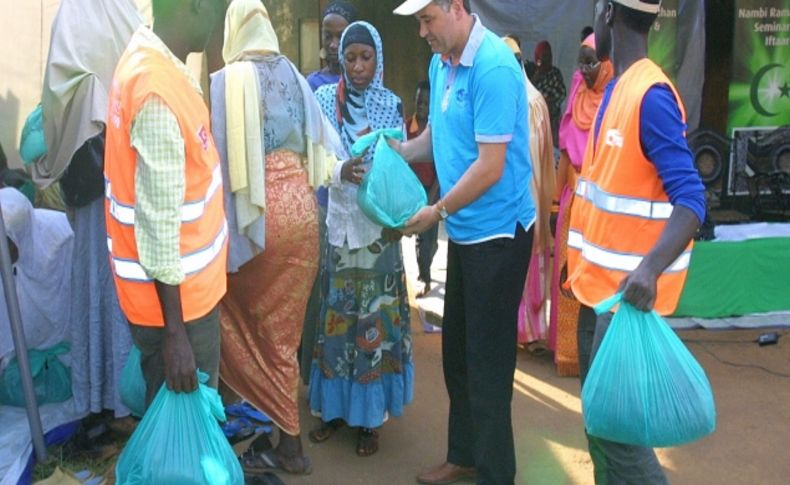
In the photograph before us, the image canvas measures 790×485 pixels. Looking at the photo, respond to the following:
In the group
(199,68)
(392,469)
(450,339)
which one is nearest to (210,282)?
(450,339)

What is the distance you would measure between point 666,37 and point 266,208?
5027 mm

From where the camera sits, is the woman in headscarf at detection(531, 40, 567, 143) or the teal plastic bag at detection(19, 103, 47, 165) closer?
the teal plastic bag at detection(19, 103, 47, 165)

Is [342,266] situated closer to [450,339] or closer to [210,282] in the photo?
[450,339]

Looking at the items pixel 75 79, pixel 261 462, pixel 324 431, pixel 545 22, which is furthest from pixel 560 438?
pixel 545 22

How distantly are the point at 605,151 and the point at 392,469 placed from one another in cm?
200

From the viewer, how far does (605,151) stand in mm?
2549

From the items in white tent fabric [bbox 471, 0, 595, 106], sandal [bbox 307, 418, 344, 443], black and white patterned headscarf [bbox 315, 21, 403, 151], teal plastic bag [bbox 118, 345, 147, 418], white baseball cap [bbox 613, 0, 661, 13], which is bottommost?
sandal [bbox 307, 418, 344, 443]

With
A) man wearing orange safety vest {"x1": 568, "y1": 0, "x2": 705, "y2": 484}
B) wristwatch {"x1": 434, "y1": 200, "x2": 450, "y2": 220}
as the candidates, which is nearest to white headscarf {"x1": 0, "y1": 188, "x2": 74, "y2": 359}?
wristwatch {"x1": 434, "y1": 200, "x2": 450, "y2": 220}

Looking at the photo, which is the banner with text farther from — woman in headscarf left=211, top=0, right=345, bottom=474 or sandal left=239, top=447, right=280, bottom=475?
sandal left=239, top=447, right=280, bottom=475

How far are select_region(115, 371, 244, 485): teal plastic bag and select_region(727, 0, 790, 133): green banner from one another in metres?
6.42

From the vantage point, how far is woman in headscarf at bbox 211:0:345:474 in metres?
3.35

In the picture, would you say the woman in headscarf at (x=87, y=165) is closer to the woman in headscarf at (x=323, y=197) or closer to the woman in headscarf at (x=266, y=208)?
the woman in headscarf at (x=266, y=208)

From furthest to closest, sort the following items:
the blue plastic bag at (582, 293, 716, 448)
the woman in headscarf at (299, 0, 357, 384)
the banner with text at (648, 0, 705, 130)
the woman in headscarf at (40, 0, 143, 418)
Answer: the banner with text at (648, 0, 705, 130) < the woman in headscarf at (299, 0, 357, 384) < the woman in headscarf at (40, 0, 143, 418) < the blue plastic bag at (582, 293, 716, 448)

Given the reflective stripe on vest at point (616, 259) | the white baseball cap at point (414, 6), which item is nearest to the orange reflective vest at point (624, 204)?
the reflective stripe on vest at point (616, 259)
